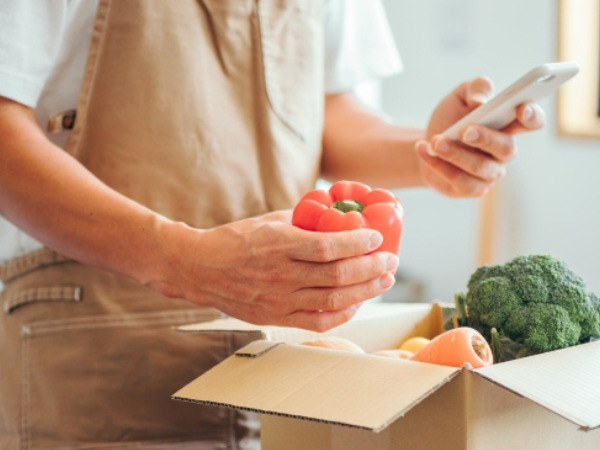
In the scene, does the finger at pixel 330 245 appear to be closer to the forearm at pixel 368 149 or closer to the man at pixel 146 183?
the man at pixel 146 183

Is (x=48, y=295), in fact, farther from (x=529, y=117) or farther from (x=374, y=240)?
(x=529, y=117)

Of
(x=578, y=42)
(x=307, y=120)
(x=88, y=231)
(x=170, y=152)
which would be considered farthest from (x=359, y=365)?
(x=578, y=42)

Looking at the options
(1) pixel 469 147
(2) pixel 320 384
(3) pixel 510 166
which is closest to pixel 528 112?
(1) pixel 469 147

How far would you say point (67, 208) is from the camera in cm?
114

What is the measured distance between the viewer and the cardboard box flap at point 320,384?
827 millimetres

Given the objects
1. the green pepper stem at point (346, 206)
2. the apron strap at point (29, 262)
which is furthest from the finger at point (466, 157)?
the apron strap at point (29, 262)

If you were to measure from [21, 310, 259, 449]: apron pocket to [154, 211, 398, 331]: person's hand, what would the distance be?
258 millimetres

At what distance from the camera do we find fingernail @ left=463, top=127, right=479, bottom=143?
128cm

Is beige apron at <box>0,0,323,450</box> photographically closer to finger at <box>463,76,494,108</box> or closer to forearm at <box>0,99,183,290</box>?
forearm at <box>0,99,183,290</box>

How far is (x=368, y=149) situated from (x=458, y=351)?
742mm

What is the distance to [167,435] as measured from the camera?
1.30 metres

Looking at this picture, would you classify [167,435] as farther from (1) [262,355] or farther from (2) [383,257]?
(2) [383,257]

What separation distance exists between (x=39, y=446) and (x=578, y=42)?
107 inches

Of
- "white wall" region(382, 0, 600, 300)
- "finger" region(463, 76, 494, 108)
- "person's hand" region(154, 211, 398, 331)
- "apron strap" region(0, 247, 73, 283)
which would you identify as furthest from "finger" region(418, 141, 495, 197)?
"white wall" region(382, 0, 600, 300)
